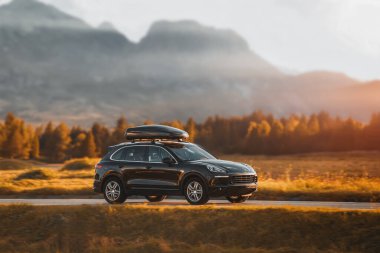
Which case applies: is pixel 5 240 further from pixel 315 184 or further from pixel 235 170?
pixel 315 184

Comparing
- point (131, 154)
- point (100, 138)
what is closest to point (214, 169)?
point (131, 154)

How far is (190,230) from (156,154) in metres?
3.69

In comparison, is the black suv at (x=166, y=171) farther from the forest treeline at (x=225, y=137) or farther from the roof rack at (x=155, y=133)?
the forest treeline at (x=225, y=137)

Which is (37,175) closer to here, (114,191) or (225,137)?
(114,191)

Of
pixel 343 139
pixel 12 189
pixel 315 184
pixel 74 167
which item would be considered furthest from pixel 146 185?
pixel 343 139

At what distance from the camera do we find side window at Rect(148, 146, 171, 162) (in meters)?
20.2

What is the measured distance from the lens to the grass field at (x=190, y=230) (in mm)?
16594

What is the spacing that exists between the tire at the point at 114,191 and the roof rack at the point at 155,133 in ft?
5.30

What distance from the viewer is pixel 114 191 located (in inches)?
832

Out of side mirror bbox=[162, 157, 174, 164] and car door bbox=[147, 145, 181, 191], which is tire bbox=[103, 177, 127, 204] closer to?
car door bbox=[147, 145, 181, 191]

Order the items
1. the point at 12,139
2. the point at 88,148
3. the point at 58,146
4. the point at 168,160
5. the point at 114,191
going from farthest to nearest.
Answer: the point at 58,146 < the point at 88,148 < the point at 12,139 < the point at 114,191 < the point at 168,160

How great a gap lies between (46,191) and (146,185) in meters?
9.65

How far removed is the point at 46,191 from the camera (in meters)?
28.4

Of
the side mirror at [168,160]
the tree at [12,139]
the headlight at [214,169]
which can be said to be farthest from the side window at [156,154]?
the tree at [12,139]
